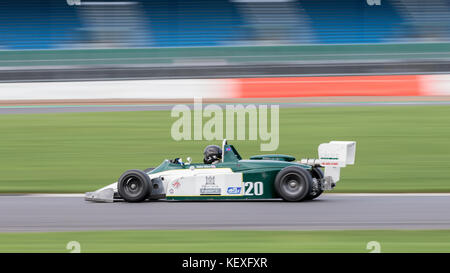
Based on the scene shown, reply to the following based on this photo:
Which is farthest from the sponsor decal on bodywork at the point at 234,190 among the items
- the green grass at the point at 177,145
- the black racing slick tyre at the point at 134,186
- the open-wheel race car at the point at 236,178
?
the green grass at the point at 177,145

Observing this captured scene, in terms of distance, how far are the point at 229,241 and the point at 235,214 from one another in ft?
4.94

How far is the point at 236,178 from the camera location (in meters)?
9.06

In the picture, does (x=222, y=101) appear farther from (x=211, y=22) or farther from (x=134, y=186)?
(x=134, y=186)

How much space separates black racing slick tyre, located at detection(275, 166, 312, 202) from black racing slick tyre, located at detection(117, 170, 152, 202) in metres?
1.60

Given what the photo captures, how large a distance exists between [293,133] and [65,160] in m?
4.53

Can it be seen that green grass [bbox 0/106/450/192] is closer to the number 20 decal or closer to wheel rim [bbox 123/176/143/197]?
wheel rim [bbox 123/176/143/197]

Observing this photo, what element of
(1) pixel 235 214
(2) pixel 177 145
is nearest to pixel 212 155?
(1) pixel 235 214

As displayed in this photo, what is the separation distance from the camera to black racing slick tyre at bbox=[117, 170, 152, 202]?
30.0ft

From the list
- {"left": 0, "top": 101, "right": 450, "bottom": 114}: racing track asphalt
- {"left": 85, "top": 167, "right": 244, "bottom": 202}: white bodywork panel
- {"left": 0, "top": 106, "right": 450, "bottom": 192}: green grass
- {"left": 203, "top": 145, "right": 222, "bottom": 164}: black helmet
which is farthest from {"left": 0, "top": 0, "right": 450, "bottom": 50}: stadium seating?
{"left": 85, "top": 167, "right": 244, "bottom": 202}: white bodywork panel

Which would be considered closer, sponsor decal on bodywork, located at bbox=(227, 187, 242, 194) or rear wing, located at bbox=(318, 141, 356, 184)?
rear wing, located at bbox=(318, 141, 356, 184)

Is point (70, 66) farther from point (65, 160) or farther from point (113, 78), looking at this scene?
point (65, 160)

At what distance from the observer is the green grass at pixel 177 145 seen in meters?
11.6

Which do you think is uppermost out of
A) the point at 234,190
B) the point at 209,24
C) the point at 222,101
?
the point at 209,24

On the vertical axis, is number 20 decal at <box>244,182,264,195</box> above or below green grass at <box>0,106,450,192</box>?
below
